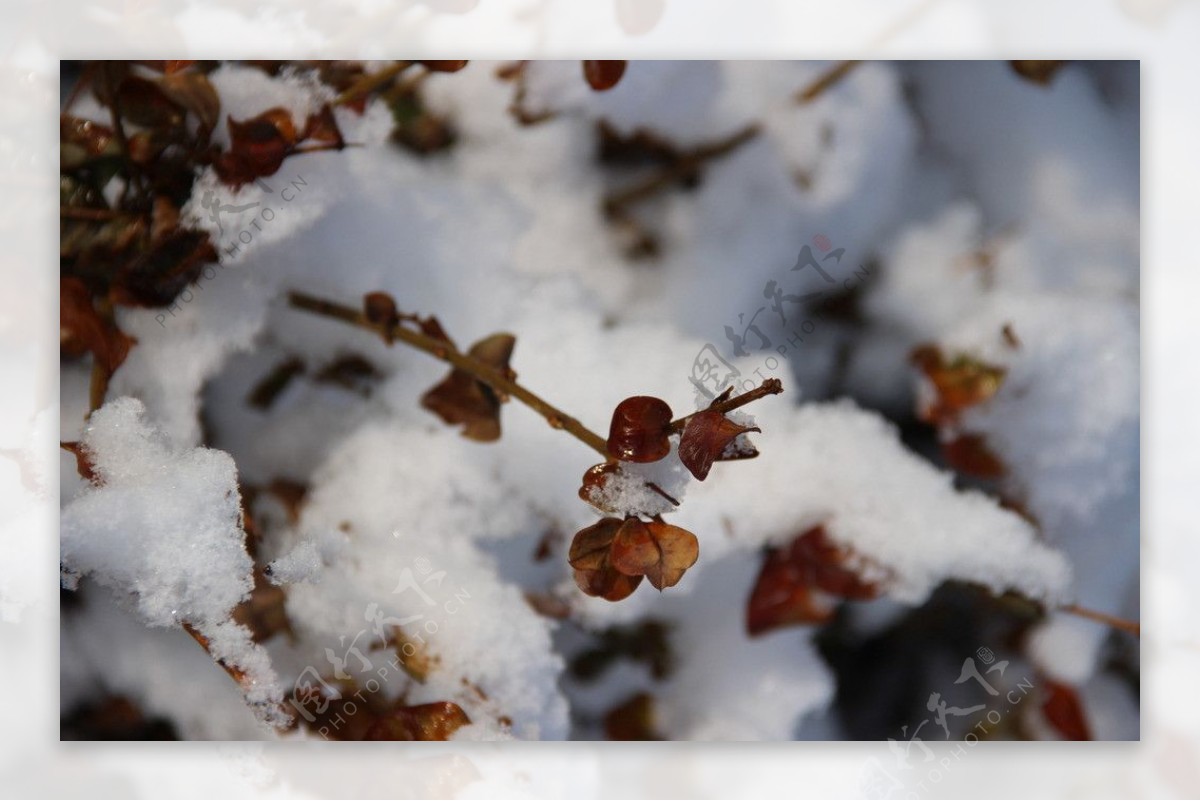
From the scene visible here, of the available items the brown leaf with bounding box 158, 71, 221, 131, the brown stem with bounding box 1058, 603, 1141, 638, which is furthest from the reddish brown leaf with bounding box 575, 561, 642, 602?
the brown leaf with bounding box 158, 71, 221, 131

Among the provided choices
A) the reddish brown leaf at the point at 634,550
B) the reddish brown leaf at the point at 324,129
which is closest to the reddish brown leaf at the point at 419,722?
the reddish brown leaf at the point at 634,550

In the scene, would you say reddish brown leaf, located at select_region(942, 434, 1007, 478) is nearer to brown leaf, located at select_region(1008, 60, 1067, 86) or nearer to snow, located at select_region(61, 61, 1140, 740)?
snow, located at select_region(61, 61, 1140, 740)

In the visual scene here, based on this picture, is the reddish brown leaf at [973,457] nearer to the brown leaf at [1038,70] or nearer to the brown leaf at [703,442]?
the brown leaf at [703,442]

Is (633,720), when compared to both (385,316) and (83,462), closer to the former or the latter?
(385,316)

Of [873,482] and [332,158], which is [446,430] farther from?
[873,482]

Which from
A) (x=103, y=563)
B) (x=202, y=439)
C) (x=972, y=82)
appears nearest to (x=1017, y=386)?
(x=972, y=82)

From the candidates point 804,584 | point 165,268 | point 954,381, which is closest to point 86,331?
point 165,268

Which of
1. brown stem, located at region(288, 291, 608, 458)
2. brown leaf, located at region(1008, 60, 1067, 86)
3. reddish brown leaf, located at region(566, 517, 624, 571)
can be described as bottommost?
reddish brown leaf, located at region(566, 517, 624, 571)
